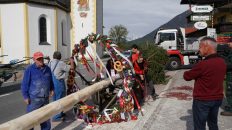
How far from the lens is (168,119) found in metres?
7.57

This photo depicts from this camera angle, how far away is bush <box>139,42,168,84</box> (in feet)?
46.4

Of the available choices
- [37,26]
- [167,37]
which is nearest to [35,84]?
[167,37]

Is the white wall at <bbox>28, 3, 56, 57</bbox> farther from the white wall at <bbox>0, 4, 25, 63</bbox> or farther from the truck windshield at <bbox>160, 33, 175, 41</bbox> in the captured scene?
the truck windshield at <bbox>160, 33, 175, 41</bbox>

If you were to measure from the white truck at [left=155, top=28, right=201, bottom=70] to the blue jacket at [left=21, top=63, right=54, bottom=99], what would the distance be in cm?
1721

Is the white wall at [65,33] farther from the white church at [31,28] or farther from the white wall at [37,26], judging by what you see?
the white wall at [37,26]

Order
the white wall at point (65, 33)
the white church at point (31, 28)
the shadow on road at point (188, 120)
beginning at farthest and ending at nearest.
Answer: the white wall at point (65, 33) < the white church at point (31, 28) < the shadow on road at point (188, 120)

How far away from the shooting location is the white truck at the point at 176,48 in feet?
74.5

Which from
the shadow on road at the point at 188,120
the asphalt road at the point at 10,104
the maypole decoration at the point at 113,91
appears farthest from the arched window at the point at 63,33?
the shadow on road at the point at 188,120

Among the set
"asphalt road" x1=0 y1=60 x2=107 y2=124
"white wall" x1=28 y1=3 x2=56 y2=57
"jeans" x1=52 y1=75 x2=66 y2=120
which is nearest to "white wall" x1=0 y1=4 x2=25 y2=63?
"white wall" x1=28 y1=3 x2=56 y2=57

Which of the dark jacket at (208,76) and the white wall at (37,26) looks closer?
the dark jacket at (208,76)

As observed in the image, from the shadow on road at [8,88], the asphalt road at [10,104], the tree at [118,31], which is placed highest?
the tree at [118,31]

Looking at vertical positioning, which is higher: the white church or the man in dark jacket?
the white church

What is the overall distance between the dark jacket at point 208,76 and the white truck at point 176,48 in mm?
17840

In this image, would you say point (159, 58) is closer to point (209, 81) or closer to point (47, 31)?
point (209, 81)
